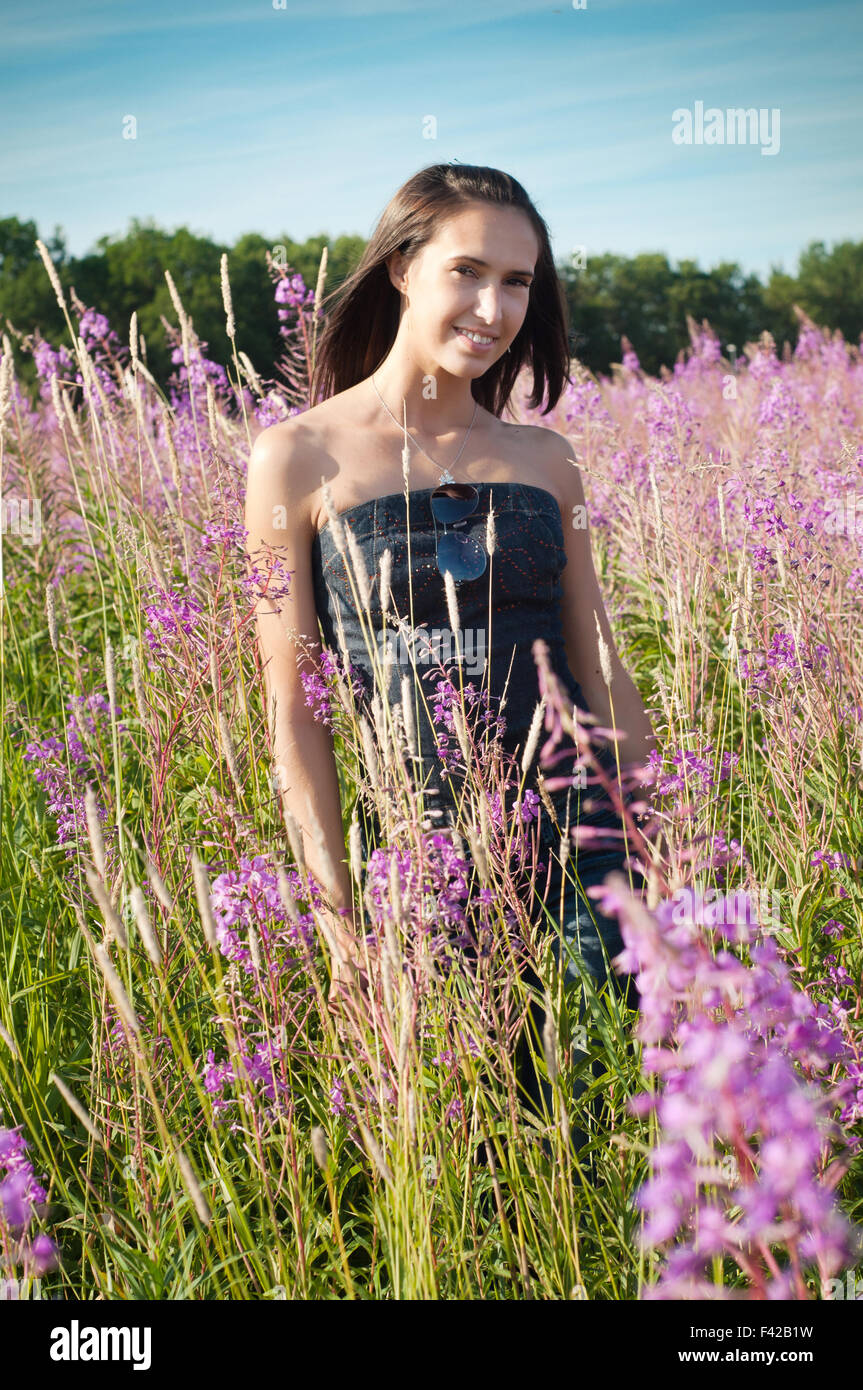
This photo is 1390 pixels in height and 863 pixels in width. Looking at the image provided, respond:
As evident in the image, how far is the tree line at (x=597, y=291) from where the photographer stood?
22.1 meters

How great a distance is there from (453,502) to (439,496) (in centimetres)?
4

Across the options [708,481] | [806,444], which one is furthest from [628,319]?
[708,481]

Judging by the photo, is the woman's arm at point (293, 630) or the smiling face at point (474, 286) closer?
the woman's arm at point (293, 630)

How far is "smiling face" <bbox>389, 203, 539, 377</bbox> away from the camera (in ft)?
7.64

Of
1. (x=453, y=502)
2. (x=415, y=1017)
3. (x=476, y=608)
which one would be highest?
(x=453, y=502)

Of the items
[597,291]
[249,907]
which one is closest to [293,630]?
[249,907]

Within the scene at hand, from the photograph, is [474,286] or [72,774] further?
[474,286]

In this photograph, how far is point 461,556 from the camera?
2.33 metres

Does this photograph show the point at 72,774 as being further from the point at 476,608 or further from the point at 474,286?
the point at 474,286

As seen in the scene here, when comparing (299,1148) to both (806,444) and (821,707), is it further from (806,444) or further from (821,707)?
(806,444)

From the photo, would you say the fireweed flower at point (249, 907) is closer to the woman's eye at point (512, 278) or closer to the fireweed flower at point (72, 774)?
the fireweed flower at point (72, 774)

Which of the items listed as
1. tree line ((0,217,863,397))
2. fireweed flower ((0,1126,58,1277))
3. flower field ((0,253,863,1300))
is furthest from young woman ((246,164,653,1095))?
tree line ((0,217,863,397))

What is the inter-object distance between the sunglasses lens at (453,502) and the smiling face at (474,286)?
0.26 metres

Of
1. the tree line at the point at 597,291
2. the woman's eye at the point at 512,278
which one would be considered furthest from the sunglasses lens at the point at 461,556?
the tree line at the point at 597,291
